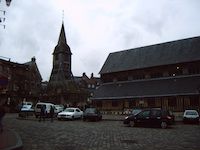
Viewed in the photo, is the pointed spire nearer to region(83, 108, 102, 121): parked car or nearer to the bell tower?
the bell tower

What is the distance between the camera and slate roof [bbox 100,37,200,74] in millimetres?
42438

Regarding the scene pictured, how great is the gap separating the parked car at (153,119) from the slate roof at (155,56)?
20.3m

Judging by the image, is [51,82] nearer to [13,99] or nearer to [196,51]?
[13,99]

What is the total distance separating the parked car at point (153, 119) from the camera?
22.2 metres

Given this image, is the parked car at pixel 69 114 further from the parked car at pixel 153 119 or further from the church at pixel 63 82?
the church at pixel 63 82

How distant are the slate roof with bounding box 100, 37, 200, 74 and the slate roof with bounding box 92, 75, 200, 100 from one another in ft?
9.56

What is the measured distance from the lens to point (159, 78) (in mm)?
43312

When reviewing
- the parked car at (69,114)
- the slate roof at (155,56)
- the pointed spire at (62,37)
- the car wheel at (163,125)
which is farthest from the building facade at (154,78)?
the pointed spire at (62,37)

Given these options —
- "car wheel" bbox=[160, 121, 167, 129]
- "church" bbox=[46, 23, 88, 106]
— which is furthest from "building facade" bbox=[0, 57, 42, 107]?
"car wheel" bbox=[160, 121, 167, 129]

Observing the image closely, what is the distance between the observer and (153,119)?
22.5m

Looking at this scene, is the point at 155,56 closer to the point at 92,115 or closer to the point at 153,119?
the point at 92,115

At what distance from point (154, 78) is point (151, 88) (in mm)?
3358

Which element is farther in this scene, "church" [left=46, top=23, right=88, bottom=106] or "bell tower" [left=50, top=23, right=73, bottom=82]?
"bell tower" [left=50, top=23, right=73, bottom=82]

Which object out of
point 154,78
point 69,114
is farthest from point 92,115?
point 154,78
